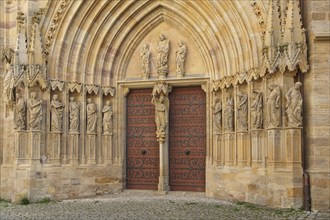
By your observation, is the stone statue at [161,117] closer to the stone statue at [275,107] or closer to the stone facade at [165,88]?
the stone facade at [165,88]

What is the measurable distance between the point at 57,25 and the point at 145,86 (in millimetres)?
3063

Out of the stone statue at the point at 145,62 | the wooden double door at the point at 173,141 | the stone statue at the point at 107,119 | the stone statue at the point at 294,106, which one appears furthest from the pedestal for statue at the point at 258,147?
the stone statue at the point at 107,119

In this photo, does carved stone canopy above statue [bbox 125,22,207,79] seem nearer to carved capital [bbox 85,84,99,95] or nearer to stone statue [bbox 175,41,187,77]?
stone statue [bbox 175,41,187,77]

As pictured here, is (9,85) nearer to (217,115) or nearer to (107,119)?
(107,119)

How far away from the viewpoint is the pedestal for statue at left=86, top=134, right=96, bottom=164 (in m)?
13.4

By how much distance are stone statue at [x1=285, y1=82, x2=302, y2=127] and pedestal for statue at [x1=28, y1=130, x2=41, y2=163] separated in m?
6.38

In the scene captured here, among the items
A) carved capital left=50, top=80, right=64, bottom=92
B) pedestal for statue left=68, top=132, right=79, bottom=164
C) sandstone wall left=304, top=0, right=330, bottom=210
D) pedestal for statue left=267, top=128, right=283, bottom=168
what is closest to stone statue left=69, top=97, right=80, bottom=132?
pedestal for statue left=68, top=132, right=79, bottom=164

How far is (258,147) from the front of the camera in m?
11.4

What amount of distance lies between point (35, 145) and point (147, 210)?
148 inches

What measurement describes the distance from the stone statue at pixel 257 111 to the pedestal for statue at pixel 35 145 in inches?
219

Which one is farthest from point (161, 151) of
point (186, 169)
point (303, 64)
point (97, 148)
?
point (303, 64)

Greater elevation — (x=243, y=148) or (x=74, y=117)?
(x=74, y=117)

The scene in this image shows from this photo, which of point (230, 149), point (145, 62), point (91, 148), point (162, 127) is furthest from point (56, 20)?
point (230, 149)

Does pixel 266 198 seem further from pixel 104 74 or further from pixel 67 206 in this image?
pixel 104 74
